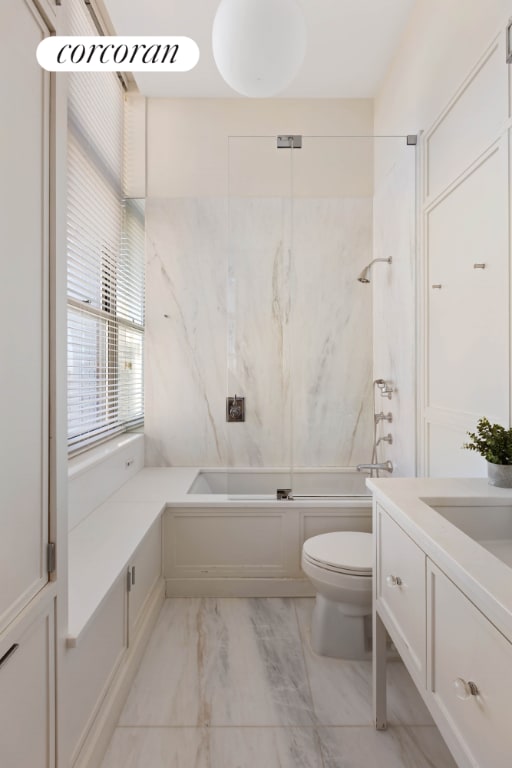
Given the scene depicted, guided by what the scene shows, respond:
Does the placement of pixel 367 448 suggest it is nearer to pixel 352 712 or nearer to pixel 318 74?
pixel 352 712

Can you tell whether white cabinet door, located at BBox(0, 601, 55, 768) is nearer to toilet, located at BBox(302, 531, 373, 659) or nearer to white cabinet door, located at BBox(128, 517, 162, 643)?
white cabinet door, located at BBox(128, 517, 162, 643)

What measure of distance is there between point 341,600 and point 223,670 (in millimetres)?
538

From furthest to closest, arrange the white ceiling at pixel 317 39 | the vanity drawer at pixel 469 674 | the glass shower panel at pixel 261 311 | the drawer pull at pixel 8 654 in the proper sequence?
the glass shower panel at pixel 261 311 < the white ceiling at pixel 317 39 < the drawer pull at pixel 8 654 < the vanity drawer at pixel 469 674

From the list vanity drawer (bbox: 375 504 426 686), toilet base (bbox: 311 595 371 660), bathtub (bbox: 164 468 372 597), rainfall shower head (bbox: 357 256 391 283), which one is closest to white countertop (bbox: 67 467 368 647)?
bathtub (bbox: 164 468 372 597)

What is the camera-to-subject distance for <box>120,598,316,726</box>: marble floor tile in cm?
152

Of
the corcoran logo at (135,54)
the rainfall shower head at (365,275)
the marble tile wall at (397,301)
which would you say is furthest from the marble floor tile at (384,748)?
the rainfall shower head at (365,275)

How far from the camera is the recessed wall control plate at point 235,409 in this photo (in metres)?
2.62

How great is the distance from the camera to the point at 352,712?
152cm

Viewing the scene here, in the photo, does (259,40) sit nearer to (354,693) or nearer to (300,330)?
(300,330)

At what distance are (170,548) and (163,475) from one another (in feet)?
2.03

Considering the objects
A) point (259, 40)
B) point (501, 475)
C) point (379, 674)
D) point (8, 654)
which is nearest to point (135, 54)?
point (259, 40)

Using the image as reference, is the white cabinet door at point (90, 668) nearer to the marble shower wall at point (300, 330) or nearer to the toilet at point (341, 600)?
the toilet at point (341, 600)

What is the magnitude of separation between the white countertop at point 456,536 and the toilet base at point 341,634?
0.74 metres

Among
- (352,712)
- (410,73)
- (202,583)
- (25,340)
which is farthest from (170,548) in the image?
(410,73)
